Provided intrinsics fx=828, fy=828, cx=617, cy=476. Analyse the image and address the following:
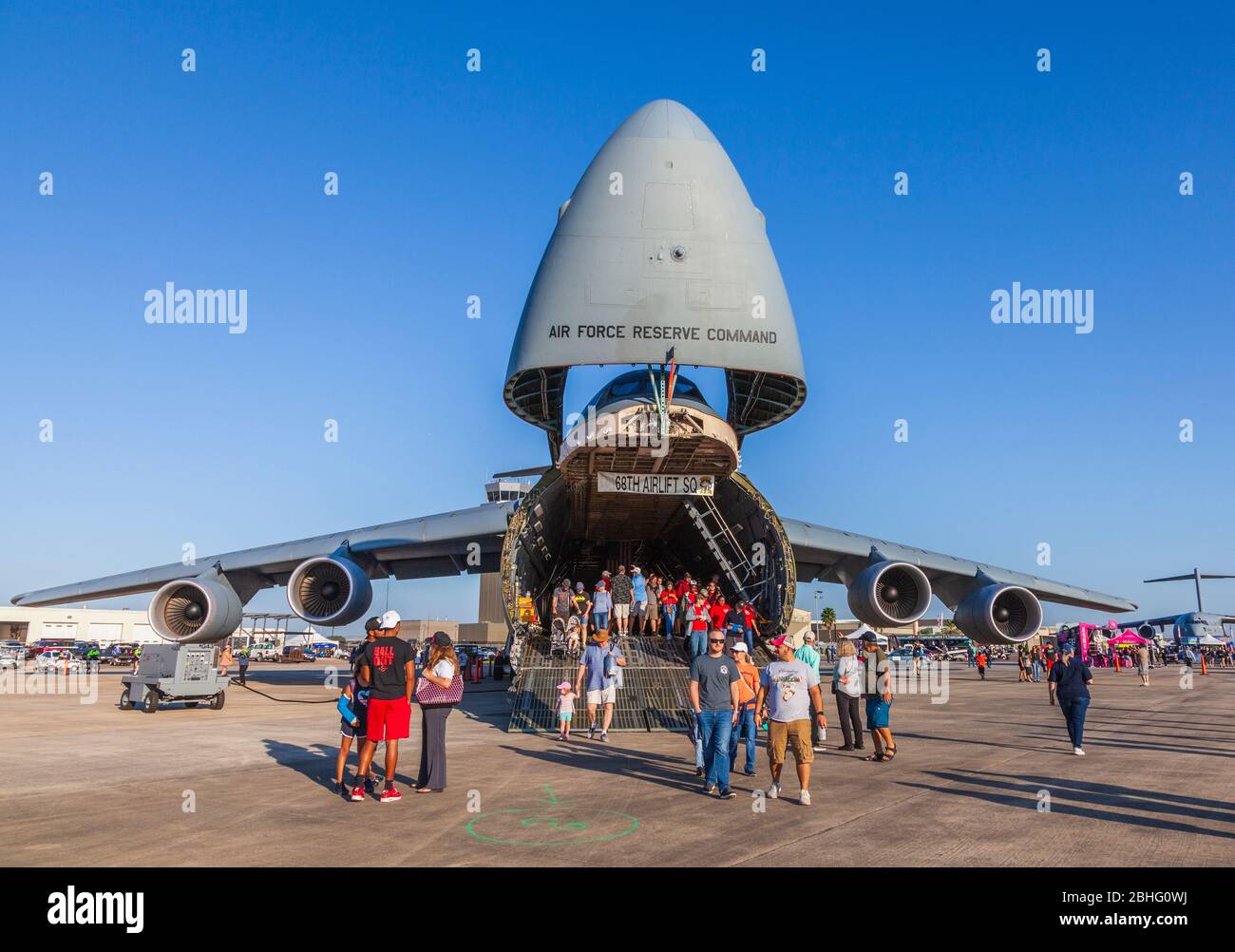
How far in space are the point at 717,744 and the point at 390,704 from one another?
291 centimetres

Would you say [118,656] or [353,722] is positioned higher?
[353,722]

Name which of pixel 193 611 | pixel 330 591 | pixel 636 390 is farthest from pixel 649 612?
pixel 193 611

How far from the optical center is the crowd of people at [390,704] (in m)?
7.28

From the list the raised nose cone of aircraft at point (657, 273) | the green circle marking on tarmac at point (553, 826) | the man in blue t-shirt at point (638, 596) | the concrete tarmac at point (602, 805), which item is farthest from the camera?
the man in blue t-shirt at point (638, 596)

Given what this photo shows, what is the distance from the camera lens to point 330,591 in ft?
57.6

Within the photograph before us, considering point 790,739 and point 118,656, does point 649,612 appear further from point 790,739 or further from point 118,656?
point 118,656

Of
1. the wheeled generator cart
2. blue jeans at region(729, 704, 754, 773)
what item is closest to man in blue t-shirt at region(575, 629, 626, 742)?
blue jeans at region(729, 704, 754, 773)

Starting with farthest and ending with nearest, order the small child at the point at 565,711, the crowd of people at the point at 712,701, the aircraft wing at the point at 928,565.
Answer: the aircraft wing at the point at 928,565 → the small child at the point at 565,711 → the crowd of people at the point at 712,701

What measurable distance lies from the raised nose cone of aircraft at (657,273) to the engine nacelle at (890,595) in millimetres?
5559

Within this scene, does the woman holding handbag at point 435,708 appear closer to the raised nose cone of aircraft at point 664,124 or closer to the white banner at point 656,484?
the white banner at point 656,484

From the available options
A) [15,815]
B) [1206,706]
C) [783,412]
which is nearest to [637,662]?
[783,412]

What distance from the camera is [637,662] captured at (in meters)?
14.4

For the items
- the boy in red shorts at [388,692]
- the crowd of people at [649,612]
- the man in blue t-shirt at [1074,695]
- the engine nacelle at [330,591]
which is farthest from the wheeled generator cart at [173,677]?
the man in blue t-shirt at [1074,695]

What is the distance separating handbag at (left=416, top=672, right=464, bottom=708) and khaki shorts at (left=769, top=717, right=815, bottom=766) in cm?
288
